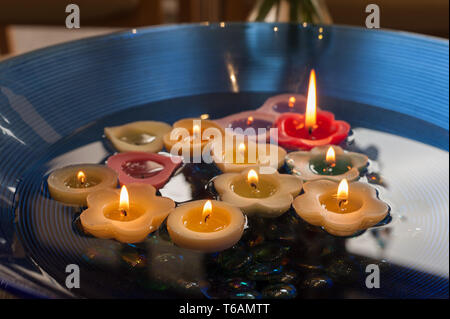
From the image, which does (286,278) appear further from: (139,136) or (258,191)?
(139,136)

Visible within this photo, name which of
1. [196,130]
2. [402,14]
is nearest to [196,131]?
[196,130]

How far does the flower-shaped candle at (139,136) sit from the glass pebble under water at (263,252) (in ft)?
0.12

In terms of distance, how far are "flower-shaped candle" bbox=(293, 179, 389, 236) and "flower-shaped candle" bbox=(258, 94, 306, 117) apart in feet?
0.73

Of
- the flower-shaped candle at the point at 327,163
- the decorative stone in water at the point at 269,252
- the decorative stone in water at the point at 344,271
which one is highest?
the flower-shaped candle at the point at 327,163

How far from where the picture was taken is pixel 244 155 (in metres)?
0.64

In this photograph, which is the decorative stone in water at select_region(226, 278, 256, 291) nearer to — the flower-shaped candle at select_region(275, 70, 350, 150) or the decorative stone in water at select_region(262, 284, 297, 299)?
the decorative stone in water at select_region(262, 284, 297, 299)

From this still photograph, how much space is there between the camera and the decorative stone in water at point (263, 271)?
450 mm

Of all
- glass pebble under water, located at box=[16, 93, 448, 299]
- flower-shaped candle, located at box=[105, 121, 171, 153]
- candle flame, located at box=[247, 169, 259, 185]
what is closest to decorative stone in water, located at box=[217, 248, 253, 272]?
glass pebble under water, located at box=[16, 93, 448, 299]

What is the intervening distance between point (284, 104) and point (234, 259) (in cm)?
37

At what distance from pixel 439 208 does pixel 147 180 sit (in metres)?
0.31

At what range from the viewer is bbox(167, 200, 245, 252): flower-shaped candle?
0.47 m

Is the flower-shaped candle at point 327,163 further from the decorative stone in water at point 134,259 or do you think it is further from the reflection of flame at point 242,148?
the decorative stone in water at point 134,259

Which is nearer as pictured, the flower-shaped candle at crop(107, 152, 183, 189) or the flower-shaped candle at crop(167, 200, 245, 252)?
the flower-shaped candle at crop(167, 200, 245, 252)

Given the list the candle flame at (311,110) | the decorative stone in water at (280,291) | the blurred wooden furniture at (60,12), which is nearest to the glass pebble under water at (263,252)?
the decorative stone in water at (280,291)
